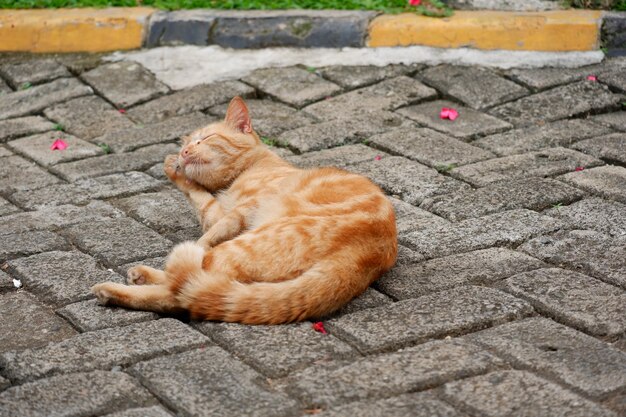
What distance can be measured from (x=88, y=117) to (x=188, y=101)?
1.98 feet

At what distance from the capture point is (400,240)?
4.38 metres

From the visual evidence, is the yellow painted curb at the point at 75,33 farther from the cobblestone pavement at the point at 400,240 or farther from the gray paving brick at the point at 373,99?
the gray paving brick at the point at 373,99

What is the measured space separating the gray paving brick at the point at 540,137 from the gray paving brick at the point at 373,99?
68 cm

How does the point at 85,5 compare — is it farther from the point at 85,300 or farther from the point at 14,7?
the point at 85,300

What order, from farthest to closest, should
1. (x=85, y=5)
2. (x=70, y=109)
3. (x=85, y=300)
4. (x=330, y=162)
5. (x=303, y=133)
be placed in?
(x=85, y=5) < (x=70, y=109) < (x=303, y=133) < (x=330, y=162) < (x=85, y=300)

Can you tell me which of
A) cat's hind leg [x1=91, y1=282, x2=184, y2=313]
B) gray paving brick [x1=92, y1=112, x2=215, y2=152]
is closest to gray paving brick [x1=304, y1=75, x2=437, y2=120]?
gray paving brick [x1=92, y1=112, x2=215, y2=152]

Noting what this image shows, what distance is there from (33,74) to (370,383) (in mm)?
4365

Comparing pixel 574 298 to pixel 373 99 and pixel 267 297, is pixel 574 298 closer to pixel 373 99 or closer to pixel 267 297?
pixel 267 297

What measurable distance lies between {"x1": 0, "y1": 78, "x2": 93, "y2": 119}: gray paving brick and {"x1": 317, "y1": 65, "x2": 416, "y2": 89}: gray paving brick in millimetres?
1530

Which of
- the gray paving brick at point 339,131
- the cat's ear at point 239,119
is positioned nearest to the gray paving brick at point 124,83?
the gray paving brick at point 339,131

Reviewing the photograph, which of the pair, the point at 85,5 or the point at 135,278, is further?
the point at 85,5

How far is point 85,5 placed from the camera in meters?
7.32

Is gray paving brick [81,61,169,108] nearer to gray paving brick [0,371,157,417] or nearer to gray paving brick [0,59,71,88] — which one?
gray paving brick [0,59,71,88]

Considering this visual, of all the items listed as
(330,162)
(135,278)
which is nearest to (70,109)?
(330,162)
